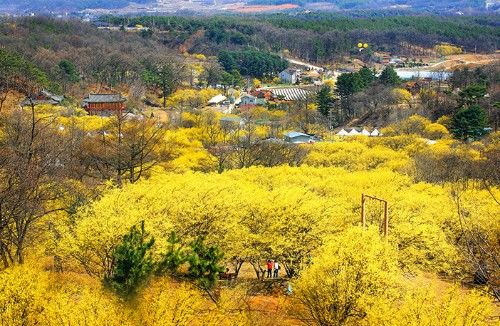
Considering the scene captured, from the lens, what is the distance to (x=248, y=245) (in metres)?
15.4

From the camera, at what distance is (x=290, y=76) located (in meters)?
76.6

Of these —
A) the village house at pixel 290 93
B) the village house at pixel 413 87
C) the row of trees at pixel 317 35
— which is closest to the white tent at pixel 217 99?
the village house at pixel 290 93

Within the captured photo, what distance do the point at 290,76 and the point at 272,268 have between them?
61.2m

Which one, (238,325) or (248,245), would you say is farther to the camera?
(248,245)

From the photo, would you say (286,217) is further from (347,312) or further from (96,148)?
Answer: (96,148)

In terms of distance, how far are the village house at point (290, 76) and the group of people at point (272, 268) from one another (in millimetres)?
60042

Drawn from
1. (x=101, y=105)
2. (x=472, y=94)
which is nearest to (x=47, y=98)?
(x=101, y=105)

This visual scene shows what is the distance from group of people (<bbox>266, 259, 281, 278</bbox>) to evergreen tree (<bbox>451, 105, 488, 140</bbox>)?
2608 centimetres

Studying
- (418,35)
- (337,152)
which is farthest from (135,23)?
(337,152)

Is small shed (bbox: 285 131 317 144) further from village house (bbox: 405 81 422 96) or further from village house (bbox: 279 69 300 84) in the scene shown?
village house (bbox: 279 69 300 84)

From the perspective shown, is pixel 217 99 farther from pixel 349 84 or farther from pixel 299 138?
pixel 299 138

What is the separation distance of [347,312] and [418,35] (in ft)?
338

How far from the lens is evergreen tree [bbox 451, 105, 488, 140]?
38.8 m

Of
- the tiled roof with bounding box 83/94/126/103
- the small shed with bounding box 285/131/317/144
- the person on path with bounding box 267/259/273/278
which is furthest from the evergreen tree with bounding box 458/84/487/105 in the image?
the person on path with bounding box 267/259/273/278
